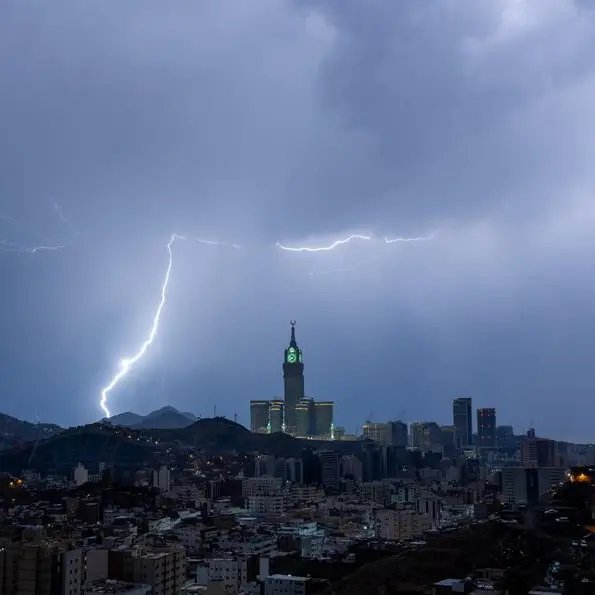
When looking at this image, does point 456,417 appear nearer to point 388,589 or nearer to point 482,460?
point 482,460

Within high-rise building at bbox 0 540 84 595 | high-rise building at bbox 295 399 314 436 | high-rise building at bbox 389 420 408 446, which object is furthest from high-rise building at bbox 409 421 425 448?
high-rise building at bbox 0 540 84 595

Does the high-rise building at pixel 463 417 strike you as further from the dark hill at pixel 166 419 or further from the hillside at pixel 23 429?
the hillside at pixel 23 429

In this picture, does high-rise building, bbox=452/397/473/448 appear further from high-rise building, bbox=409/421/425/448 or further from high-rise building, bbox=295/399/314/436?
high-rise building, bbox=295/399/314/436

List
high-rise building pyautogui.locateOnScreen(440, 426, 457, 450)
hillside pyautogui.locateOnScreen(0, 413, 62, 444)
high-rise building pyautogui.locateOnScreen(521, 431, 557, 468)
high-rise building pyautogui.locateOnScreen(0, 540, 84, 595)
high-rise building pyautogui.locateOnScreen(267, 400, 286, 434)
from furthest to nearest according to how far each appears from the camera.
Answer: high-rise building pyautogui.locateOnScreen(267, 400, 286, 434) → high-rise building pyautogui.locateOnScreen(440, 426, 457, 450) → hillside pyautogui.locateOnScreen(0, 413, 62, 444) → high-rise building pyautogui.locateOnScreen(521, 431, 557, 468) → high-rise building pyautogui.locateOnScreen(0, 540, 84, 595)

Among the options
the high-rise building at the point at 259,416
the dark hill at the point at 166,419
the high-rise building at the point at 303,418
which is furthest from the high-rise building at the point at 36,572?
the dark hill at the point at 166,419

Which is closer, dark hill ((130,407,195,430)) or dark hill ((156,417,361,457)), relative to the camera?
dark hill ((156,417,361,457))

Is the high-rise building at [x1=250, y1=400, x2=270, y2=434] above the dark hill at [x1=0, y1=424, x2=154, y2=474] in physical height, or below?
above
